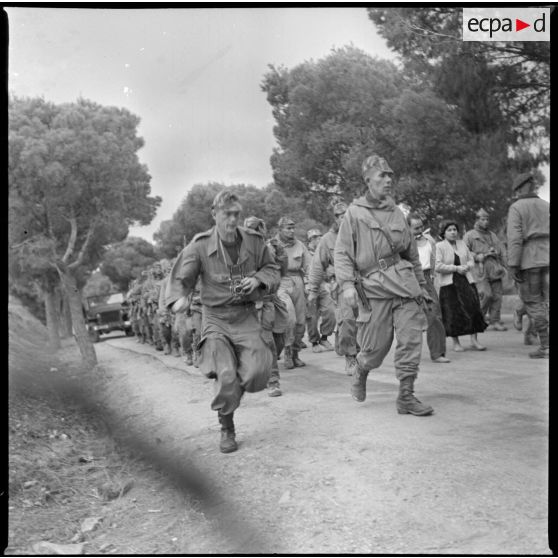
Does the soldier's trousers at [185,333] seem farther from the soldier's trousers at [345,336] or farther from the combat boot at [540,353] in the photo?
the combat boot at [540,353]

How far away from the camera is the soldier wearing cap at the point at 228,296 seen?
5.24m

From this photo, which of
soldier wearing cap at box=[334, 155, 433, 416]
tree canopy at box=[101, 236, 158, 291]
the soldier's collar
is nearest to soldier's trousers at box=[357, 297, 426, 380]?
soldier wearing cap at box=[334, 155, 433, 416]

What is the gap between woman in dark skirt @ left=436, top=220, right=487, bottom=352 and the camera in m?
8.89

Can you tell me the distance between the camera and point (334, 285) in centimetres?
930

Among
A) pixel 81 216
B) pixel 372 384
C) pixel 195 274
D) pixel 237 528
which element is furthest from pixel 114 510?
pixel 81 216

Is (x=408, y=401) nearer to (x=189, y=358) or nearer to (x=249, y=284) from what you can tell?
(x=249, y=284)

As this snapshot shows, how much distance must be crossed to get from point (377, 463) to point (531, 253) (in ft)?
12.5

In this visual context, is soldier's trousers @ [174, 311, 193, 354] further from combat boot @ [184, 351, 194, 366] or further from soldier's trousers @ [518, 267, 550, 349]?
soldier's trousers @ [518, 267, 550, 349]

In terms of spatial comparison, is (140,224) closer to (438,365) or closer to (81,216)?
(81,216)

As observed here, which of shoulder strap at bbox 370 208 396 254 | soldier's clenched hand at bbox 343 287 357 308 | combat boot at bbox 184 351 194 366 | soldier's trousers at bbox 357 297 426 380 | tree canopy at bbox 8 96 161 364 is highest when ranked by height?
tree canopy at bbox 8 96 161 364

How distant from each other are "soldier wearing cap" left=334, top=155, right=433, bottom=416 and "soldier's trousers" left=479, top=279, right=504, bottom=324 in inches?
201

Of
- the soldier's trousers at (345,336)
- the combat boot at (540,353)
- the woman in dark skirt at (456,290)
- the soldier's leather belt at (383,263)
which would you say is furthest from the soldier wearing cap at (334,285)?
the combat boot at (540,353)

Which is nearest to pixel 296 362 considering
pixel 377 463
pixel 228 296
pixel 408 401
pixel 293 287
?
pixel 293 287
